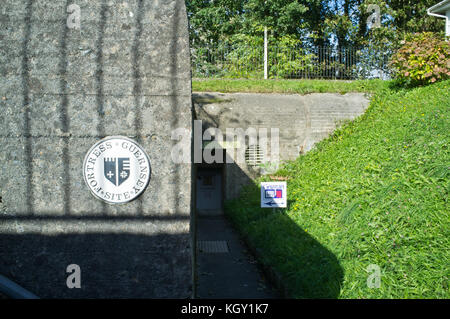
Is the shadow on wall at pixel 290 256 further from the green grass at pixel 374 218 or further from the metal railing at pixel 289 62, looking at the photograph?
the metal railing at pixel 289 62

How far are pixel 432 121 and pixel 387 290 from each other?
440 centimetres

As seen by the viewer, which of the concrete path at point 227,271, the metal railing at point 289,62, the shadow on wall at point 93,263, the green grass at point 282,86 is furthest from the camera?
the metal railing at point 289,62

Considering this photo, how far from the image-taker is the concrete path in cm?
521

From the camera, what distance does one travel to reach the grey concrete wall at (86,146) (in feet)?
9.24

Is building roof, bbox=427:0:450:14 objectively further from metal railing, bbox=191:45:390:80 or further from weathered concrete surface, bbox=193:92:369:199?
weathered concrete surface, bbox=193:92:369:199

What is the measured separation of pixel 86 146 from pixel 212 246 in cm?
543

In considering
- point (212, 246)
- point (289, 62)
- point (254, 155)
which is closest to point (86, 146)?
point (212, 246)

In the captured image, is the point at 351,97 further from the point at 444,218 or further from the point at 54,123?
the point at 54,123

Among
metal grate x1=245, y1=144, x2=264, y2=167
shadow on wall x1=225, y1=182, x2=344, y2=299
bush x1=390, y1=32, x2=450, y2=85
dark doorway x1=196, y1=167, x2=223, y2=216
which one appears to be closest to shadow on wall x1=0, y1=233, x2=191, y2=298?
shadow on wall x1=225, y1=182, x2=344, y2=299

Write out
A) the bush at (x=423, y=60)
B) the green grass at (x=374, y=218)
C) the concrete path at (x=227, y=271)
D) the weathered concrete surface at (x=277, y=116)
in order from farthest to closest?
the weathered concrete surface at (x=277, y=116), the bush at (x=423, y=60), the concrete path at (x=227, y=271), the green grass at (x=374, y=218)

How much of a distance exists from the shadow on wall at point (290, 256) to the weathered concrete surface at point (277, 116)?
251 cm

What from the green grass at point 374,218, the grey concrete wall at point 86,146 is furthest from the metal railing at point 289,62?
the grey concrete wall at point 86,146

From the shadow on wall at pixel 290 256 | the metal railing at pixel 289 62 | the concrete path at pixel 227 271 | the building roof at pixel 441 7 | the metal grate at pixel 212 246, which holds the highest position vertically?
the building roof at pixel 441 7

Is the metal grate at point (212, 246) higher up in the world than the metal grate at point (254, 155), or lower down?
lower down
